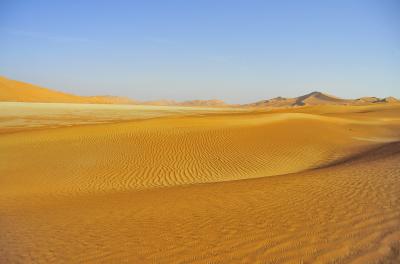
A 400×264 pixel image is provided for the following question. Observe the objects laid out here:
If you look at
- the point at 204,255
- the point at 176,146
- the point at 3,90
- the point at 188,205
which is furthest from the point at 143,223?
the point at 3,90

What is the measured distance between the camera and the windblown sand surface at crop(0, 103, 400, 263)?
415 centimetres

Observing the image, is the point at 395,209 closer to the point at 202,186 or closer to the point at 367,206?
the point at 367,206

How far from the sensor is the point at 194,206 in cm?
625

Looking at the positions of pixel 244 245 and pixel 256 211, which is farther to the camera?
pixel 256 211

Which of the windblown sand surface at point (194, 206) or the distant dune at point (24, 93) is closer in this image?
the windblown sand surface at point (194, 206)

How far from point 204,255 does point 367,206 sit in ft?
9.81

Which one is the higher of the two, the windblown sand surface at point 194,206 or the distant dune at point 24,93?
the distant dune at point 24,93

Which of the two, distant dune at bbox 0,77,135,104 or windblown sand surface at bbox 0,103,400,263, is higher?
distant dune at bbox 0,77,135,104

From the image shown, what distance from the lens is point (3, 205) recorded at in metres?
7.35

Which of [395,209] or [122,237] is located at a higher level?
[395,209]

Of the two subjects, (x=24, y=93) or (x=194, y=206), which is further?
(x=24, y=93)

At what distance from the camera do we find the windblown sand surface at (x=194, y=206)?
4148mm

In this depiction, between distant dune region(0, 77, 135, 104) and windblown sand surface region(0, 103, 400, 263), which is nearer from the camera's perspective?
windblown sand surface region(0, 103, 400, 263)

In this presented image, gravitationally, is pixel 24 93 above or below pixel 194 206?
above
